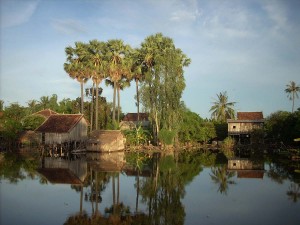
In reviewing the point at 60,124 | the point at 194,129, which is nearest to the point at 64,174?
the point at 60,124

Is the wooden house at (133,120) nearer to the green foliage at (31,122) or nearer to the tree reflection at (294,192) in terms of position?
the green foliage at (31,122)

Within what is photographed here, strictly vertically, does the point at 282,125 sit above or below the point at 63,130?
above

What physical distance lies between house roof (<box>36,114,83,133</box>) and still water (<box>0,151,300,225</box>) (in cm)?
1617

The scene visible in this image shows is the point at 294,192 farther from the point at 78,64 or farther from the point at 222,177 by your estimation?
the point at 78,64

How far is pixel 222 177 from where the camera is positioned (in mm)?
23250

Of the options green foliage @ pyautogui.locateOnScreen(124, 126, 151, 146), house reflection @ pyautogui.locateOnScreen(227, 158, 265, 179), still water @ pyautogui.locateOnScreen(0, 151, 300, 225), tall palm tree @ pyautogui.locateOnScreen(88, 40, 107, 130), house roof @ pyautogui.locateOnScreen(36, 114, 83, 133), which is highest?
tall palm tree @ pyautogui.locateOnScreen(88, 40, 107, 130)

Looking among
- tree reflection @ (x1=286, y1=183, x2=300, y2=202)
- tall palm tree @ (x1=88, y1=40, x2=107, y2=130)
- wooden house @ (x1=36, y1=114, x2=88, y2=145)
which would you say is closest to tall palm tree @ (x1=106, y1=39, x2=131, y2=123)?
tall palm tree @ (x1=88, y1=40, x2=107, y2=130)

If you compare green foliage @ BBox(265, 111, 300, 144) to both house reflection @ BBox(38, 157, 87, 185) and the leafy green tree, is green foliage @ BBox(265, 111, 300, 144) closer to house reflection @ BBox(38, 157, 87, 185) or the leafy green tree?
the leafy green tree

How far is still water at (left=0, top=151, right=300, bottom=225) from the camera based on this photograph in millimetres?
13109

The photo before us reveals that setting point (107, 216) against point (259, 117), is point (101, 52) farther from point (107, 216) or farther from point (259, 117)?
point (107, 216)

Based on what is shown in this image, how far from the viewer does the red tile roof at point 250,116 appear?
57375mm

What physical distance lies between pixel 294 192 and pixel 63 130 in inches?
1249

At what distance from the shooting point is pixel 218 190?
18.8 metres

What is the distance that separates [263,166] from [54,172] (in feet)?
57.3
